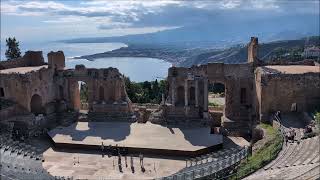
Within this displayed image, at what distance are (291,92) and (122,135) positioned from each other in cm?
1281

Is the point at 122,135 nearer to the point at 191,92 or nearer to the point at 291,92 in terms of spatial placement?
the point at 191,92

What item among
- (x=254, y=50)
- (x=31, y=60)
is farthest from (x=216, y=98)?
(x=31, y=60)

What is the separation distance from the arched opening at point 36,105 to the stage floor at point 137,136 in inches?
135

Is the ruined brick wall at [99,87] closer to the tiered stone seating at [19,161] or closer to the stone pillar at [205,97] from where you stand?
the stone pillar at [205,97]

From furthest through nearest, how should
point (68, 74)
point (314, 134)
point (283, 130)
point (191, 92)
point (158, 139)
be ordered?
point (68, 74), point (191, 92), point (158, 139), point (283, 130), point (314, 134)

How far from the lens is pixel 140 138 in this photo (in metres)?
30.9

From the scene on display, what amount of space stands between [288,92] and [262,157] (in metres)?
9.49

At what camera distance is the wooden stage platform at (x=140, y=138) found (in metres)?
28.7

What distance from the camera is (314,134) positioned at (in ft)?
84.5

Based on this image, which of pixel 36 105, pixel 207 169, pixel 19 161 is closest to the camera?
pixel 207 169

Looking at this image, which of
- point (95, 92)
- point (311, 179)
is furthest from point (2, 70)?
point (311, 179)

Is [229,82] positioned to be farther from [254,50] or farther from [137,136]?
[137,136]

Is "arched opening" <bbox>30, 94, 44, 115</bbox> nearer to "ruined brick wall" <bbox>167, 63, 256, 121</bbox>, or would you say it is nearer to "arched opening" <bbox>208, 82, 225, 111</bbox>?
"ruined brick wall" <bbox>167, 63, 256, 121</bbox>

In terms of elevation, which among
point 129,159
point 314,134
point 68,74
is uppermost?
point 68,74
